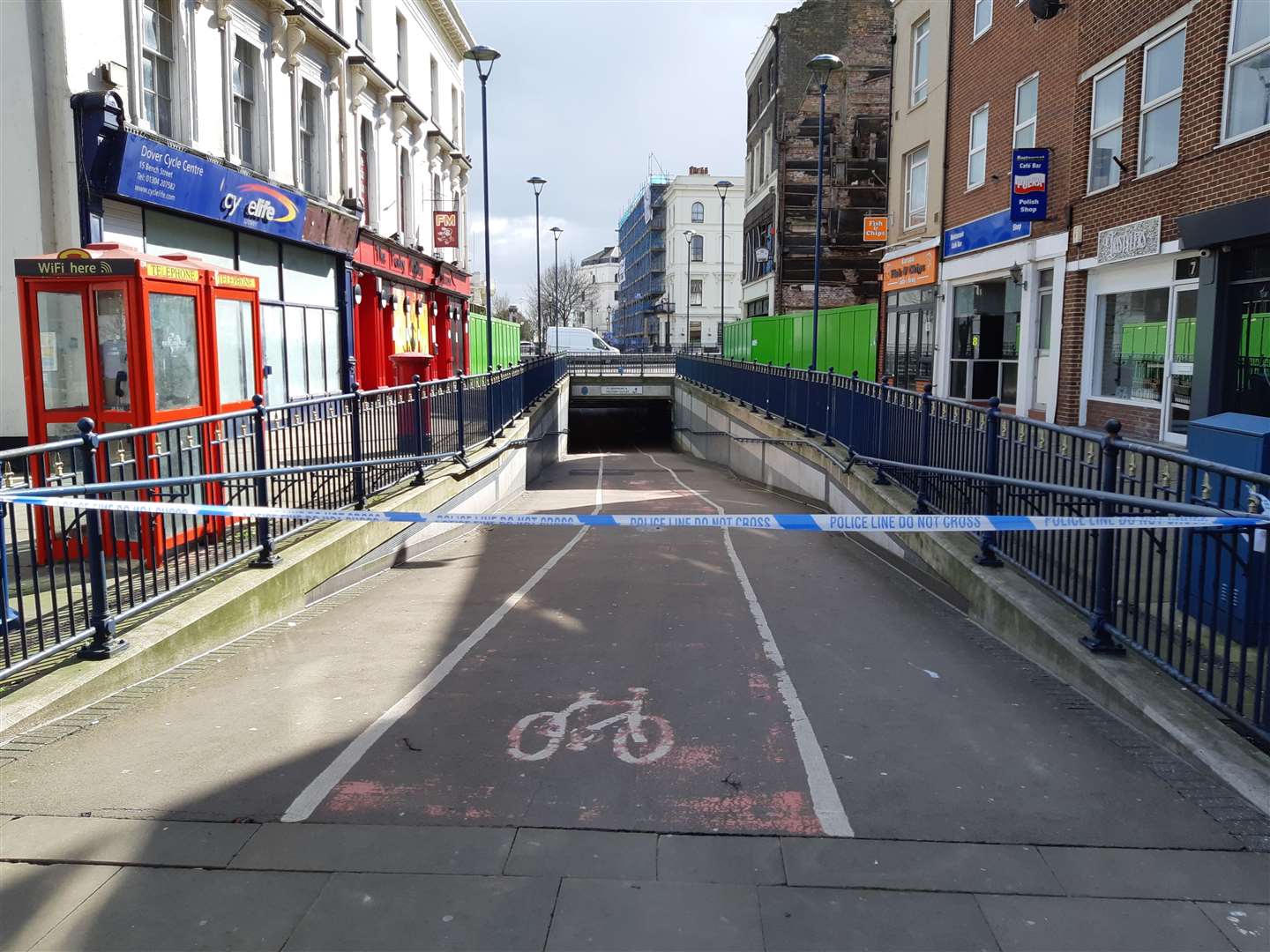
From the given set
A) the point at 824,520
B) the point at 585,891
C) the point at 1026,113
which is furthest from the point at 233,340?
the point at 1026,113

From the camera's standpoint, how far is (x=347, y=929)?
3.40 m

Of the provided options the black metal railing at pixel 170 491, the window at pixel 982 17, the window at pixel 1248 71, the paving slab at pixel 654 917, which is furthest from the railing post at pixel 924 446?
the window at pixel 982 17

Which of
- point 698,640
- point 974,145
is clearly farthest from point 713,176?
point 698,640

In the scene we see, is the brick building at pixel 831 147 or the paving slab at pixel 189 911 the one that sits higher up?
the brick building at pixel 831 147

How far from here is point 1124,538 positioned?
21.6ft

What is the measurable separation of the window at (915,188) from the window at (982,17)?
12.0ft

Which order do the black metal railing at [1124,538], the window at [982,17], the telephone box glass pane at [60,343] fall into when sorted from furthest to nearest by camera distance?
the window at [982,17], the telephone box glass pane at [60,343], the black metal railing at [1124,538]

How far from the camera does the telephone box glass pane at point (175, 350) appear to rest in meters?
8.23

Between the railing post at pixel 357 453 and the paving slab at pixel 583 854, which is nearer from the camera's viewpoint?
the paving slab at pixel 583 854

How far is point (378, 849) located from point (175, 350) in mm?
6073

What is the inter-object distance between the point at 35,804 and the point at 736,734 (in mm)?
3350

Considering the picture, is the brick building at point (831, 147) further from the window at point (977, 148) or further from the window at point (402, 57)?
the window at point (977, 148)

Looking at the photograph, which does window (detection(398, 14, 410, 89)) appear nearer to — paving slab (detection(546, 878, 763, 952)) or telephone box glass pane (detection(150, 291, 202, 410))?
telephone box glass pane (detection(150, 291, 202, 410))

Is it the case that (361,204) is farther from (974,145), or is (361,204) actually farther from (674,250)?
(674,250)
